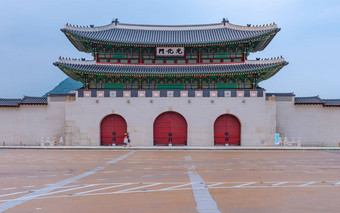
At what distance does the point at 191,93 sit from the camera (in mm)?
30766

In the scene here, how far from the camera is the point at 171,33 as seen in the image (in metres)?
36.5

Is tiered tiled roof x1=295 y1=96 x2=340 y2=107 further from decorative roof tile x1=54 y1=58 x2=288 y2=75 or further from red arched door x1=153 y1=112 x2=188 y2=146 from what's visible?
red arched door x1=153 y1=112 x2=188 y2=146

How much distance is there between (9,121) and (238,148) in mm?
23871

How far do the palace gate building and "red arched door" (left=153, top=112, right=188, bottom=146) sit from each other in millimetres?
105

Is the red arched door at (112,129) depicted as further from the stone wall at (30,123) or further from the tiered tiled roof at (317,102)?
the tiered tiled roof at (317,102)

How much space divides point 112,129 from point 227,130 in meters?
12.0

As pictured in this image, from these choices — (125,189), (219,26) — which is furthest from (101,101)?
(125,189)

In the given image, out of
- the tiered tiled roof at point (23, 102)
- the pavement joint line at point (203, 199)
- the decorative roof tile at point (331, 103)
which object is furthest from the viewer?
the tiered tiled roof at point (23, 102)

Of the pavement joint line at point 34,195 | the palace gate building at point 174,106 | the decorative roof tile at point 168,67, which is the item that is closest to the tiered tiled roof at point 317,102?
the palace gate building at point 174,106

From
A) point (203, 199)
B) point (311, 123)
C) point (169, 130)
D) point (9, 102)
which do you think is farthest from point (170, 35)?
point (203, 199)

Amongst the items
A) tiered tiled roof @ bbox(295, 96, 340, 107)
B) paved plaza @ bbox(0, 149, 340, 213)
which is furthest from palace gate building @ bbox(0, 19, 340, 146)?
paved plaza @ bbox(0, 149, 340, 213)

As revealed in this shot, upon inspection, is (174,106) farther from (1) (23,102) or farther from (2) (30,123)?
(1) (23,102)

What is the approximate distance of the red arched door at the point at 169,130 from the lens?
31.2 metres

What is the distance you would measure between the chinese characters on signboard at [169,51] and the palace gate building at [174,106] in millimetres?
354
